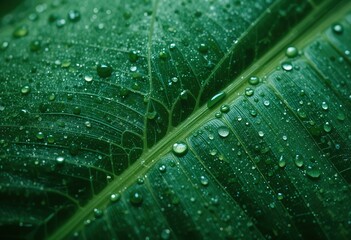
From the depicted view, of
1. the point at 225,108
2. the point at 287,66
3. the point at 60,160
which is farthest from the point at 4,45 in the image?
the point at 287,66

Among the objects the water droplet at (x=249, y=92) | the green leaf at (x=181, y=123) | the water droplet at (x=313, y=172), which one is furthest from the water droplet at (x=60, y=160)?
the water droplet at (x=313, y=172)

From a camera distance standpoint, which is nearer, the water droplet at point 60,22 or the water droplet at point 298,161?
the water droplet at point 298,161

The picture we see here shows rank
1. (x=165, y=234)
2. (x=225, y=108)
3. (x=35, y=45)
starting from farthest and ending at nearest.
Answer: (x=35, y=45) → (x=225, y=108) → (x=165, y=234)

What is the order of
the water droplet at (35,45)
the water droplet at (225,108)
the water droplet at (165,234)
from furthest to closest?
the water droplet at (35,45) < the water droplet at (225,108) < the water droplet at (165,234)

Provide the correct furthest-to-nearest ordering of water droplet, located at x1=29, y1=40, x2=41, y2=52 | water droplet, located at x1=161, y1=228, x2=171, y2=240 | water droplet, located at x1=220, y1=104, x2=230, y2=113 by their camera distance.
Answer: water droplet, located at x1=29, y1=40, x2=41, y2=52 < water droplet, located at x1=220, y1=104, x2=230, y2=113 < water droplet, located at x1=161, y1=228, x2=171, y2=240

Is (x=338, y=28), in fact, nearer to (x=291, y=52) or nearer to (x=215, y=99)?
(x=291, y=52)

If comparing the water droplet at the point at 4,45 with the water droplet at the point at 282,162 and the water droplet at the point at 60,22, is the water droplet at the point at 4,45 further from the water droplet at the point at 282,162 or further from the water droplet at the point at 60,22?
the water droplet at the point at 282,162

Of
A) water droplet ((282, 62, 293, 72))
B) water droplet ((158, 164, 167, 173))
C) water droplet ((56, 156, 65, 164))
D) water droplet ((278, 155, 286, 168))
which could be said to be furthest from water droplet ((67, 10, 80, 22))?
water droplet ((278, 155, 286, 168))

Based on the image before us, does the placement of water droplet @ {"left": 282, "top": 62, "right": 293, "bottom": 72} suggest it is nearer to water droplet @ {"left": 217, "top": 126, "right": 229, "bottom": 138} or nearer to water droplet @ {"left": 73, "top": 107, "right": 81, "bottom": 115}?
→ water droplet @ {"left": 217, "top": 126, "right": 229, "bottom": 138}

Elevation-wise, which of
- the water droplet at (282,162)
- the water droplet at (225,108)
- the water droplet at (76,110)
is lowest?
the water droplet at (282,162)
